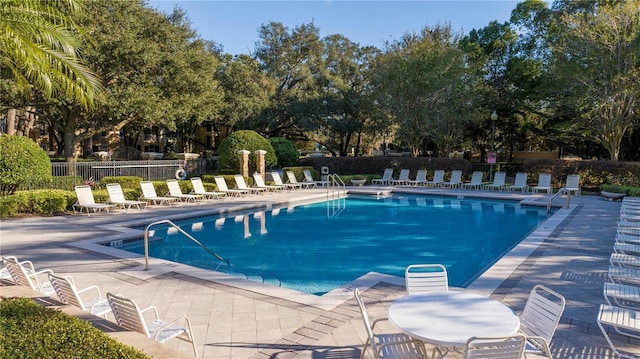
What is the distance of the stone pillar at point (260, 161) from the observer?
20797mm

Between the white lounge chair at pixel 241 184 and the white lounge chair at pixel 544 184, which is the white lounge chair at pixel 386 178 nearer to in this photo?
the white lounge chair at pixel 544 184

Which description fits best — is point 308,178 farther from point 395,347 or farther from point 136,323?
point 395,347

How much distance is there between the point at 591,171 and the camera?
62.7 ft

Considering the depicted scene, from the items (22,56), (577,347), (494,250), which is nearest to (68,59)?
(22,56)

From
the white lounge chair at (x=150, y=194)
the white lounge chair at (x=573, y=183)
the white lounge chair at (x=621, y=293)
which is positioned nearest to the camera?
the white lounge chair at (x=621, y=293)

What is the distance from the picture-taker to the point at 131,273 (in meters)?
6.91

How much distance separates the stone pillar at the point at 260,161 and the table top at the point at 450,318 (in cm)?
1729

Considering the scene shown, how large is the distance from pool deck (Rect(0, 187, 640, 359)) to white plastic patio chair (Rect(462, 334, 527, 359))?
150 cm

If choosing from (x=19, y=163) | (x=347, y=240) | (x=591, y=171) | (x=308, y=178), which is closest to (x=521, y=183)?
(x=591, y=171)

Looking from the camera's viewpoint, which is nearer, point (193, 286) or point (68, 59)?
point (193, 286)

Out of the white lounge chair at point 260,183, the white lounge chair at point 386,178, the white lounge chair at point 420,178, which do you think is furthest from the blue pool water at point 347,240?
the white lounge chair at point 386,178

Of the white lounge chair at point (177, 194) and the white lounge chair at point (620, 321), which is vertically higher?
the white lounge chair at point (177, 194)

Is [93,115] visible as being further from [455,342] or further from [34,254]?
[455,342]

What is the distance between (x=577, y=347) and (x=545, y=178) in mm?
16556
